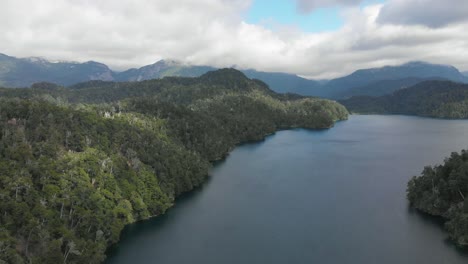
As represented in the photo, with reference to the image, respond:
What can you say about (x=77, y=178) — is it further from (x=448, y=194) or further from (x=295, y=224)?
(x=448, y=194)

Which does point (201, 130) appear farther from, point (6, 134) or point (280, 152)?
point (6, 134)

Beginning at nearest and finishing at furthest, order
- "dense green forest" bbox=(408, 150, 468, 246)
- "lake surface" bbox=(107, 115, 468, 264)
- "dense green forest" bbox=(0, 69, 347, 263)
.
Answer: "dense green forest" bbox=(0, 69, 347, 263)
"lake surface" bbox=(107, 115, 468, 264)
"dense green forest" bbox=(408, 150, 468, 246)

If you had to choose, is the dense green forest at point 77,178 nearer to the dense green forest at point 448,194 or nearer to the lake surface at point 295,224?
the lake surface at point 295,224

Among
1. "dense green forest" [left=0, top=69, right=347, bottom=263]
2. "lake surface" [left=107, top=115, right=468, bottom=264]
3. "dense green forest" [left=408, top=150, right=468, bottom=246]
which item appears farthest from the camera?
"dense green forest" [left=408, top=150, right=468, bottom=246]

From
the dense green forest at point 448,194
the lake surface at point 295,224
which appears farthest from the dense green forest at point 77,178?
the dense green forest at point 448,194

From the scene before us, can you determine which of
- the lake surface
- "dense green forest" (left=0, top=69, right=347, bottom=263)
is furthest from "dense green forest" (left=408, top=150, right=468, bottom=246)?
"dense green forest" (left=0, top=69, right=347, bottom=263)

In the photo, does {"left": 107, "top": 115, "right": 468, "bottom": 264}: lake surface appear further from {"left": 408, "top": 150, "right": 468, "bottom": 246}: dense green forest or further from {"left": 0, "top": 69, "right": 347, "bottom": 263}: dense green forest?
{"left": 0, "top": 69, "right": 347, "bottom": 263}: dense green forest

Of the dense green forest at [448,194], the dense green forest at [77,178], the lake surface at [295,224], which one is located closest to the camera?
the dense green forest at [77,178]

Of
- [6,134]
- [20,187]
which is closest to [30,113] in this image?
[6,134]
